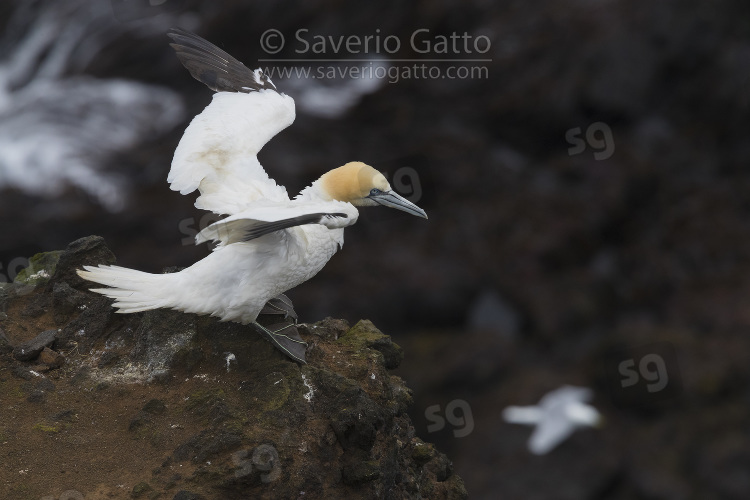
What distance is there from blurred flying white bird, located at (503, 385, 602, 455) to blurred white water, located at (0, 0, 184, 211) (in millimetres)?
5606

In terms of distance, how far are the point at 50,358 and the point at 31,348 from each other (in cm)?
13

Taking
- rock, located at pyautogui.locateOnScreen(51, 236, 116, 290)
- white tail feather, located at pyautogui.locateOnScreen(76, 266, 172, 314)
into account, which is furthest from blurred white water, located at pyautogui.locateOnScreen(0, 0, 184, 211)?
white tail feather, located at pyautogui.locateOnScreen(76, 266, 172, 314)

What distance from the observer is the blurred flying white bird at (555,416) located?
9.77 m

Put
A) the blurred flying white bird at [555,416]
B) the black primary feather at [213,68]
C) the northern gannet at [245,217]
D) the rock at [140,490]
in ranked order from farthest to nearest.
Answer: the blurred flying white bird at [555,416]
the black primary feather at [213,68]
the northern gannet at [245,217]
the rock at [140,490]

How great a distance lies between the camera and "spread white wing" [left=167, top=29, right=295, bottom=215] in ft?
18.4

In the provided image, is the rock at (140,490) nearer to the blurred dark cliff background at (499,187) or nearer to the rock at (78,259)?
the rock at (78,259)

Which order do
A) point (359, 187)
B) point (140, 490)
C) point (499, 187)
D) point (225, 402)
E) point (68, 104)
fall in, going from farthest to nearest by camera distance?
point (68, 104) → point (499, 187) → point (359, 187) → point (225, 402) → point (140, 490)

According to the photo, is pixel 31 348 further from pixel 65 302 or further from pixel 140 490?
pixel 140 490

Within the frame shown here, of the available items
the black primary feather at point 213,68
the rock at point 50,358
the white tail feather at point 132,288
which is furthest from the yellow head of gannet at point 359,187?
the rock at point 50,358

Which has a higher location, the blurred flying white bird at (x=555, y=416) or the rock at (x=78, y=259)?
the rock at (x=78, y=259)

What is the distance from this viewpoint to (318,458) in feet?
15.7

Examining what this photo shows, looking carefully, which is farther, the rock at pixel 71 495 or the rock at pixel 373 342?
the rock at pixel 373 342

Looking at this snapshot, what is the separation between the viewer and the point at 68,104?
39.9ft

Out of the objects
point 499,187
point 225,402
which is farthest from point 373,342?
point 499,187
